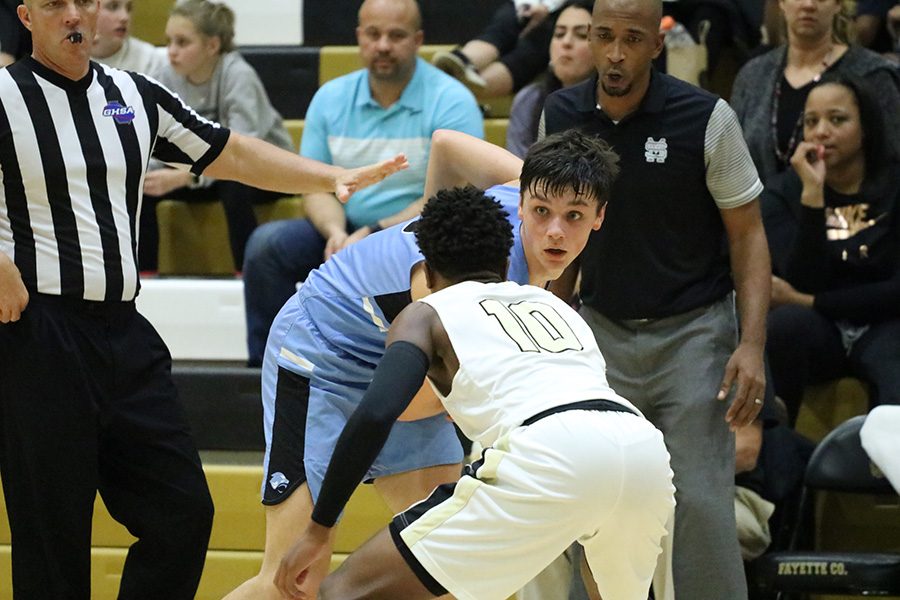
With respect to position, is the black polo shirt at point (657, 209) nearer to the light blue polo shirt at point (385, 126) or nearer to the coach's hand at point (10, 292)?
the light blue polo shirt at point (385, 126)

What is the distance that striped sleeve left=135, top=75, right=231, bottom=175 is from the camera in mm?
3734

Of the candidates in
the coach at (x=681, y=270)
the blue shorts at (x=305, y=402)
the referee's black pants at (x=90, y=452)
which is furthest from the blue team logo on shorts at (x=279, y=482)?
the coach at (x=681, y=270)

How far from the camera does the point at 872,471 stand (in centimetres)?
446

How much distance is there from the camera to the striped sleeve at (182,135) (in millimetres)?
3734

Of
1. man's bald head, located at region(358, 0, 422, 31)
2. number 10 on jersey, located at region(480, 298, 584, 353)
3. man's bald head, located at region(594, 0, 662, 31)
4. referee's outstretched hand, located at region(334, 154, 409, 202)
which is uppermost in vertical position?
man's bald head, located at region(594, 0, 662, 31)

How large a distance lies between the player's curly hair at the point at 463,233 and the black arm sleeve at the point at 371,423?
0.90 ft

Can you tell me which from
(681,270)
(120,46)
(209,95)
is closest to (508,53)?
(209,95)

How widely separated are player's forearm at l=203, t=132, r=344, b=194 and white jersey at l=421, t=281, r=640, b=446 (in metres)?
1.03

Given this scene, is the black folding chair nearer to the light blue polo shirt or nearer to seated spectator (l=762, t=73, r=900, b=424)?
seated spectator (l=762, t=73, r=900, b=424)

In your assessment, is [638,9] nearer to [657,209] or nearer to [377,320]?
[657,209]

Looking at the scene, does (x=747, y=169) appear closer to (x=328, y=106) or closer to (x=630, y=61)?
(x=630, y=61)

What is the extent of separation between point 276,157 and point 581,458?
1503mm

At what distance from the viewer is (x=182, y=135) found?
12.4 feet

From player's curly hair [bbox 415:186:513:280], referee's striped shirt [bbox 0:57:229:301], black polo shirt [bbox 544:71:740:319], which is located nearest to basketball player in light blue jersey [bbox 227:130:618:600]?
player's curly hair [bbox 415:186:513:280]
